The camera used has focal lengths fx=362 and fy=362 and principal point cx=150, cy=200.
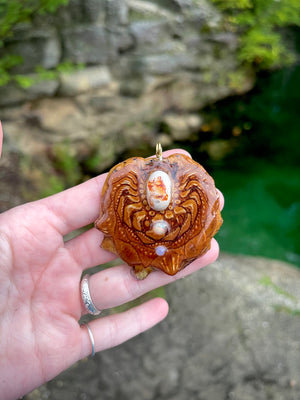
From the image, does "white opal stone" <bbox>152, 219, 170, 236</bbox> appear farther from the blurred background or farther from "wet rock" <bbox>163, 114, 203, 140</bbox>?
"wet rock" <bbox>163, 114, 203, 140</bbox>

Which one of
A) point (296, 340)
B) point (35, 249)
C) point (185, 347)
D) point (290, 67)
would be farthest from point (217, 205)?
point (290, 67)

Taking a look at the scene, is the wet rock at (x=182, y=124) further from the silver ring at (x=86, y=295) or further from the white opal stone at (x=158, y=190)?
the silver ring at (x=86, y=295)

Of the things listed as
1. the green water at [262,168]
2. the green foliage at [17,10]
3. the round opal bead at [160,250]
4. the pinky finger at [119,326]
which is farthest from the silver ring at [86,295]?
the green water at [262,168]

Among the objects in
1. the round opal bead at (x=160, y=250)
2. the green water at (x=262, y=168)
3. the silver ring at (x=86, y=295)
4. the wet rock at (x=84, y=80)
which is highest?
the wet rock at (x=84, y=80)

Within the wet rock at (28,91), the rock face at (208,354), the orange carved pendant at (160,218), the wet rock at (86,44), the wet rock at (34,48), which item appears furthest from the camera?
the wet rock at (86,44)

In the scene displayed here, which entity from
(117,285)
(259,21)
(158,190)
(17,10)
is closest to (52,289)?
(117,285)

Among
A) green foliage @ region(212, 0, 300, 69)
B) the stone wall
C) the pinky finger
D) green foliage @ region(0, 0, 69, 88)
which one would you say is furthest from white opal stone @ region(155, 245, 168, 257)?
green foliage @ region(212, 0, 300, 69)

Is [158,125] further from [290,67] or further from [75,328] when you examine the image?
[75,328]
